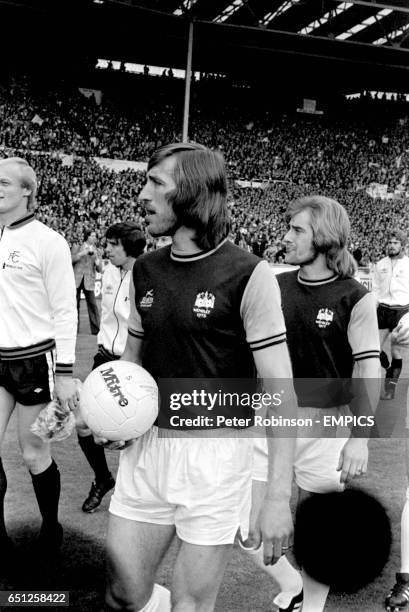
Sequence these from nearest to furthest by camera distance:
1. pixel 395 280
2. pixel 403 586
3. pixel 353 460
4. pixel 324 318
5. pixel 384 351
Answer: pixel 353 460 < pixel 324 318 < pixel 403 586 < pixel 395 280 < pixel 384 351

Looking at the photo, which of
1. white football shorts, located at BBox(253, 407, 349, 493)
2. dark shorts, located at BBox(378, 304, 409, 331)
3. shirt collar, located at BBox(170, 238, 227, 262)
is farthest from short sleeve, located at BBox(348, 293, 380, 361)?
dark shorts, located at BBox(378, 304, 409, 331)

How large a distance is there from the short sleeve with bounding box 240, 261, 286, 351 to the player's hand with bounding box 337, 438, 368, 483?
88 cm

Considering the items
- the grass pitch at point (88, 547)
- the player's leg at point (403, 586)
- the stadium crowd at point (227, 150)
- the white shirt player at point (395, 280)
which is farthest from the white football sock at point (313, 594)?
the stadium crowd at point (227, 150)

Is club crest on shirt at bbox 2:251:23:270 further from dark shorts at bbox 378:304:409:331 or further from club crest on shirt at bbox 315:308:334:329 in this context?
dark shorts at bbox 378:304:409:331

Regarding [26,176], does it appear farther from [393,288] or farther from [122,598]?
[393,288]

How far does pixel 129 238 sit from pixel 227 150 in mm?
29493

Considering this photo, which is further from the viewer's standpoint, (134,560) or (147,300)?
(147,300)

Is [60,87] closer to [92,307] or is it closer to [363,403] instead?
[92,307]

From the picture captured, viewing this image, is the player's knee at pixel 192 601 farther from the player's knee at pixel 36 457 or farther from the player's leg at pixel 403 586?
the player's knee at pixel 36 457

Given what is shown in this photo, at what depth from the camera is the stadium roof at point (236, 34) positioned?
25.3 meters

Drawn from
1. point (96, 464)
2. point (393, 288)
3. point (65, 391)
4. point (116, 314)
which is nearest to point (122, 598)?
point (65, 391)

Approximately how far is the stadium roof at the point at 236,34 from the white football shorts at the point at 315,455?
72.1 feet

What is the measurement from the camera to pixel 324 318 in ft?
11.1

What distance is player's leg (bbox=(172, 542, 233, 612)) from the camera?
2271 millimetres
